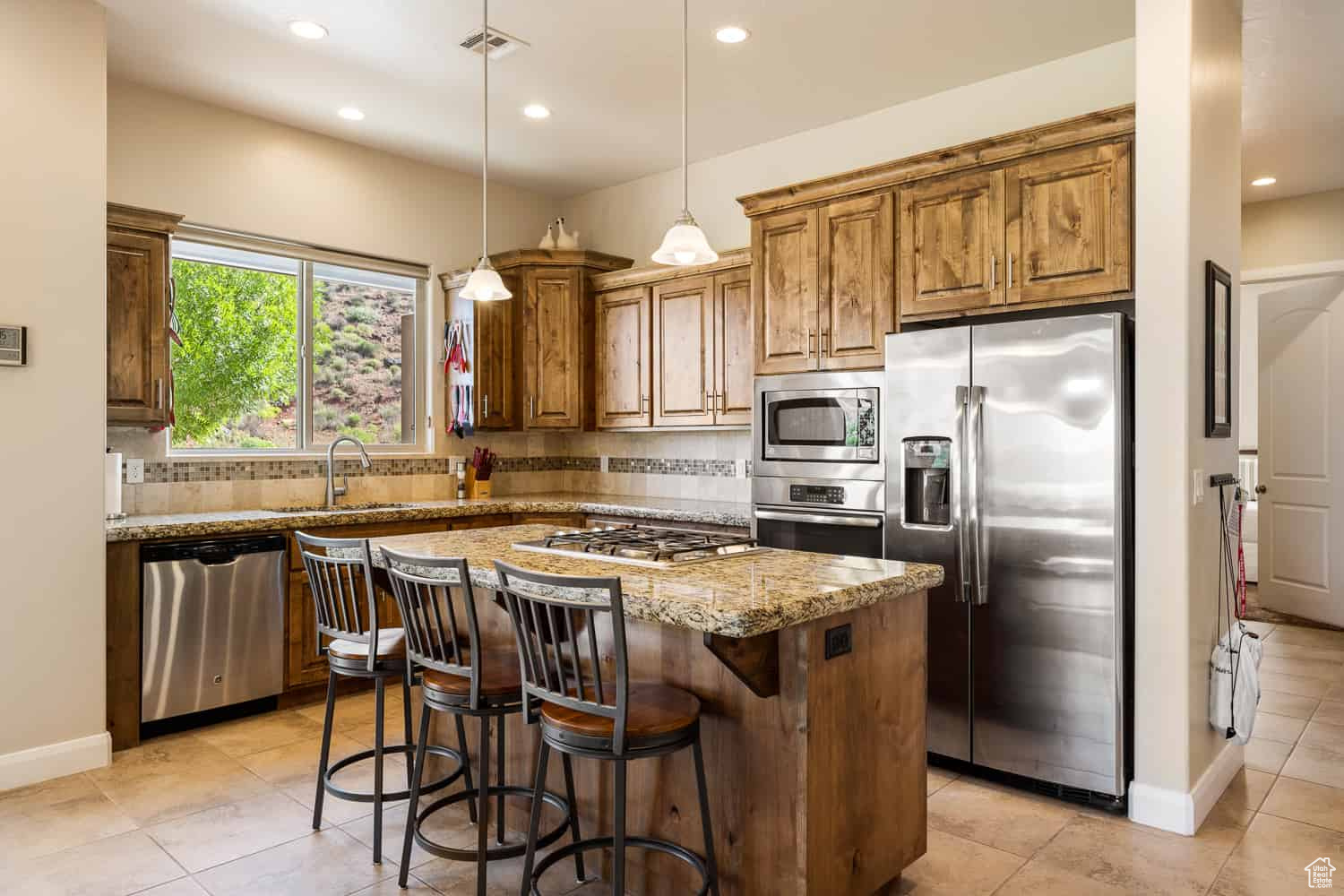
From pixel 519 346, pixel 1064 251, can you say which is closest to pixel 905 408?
pixel 1064 251

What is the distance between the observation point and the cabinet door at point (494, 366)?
5.19 metres

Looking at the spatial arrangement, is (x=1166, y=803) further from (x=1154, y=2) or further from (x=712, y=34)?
(x=712, y=34)

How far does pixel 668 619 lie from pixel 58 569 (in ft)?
9.07

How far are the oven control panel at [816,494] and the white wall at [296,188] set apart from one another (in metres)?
2.56

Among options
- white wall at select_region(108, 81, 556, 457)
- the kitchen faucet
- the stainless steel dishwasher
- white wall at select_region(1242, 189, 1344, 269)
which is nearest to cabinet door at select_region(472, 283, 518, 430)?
white wall at select_region(108, 81, 556, 457)

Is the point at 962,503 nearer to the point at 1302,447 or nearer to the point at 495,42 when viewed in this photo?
the point at 495,42

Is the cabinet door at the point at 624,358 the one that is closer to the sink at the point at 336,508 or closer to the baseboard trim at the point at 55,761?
the sink at the point at 336,508

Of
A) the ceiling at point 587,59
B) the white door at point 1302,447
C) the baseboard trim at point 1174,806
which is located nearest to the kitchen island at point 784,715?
the baseboard trim at point 1174,806

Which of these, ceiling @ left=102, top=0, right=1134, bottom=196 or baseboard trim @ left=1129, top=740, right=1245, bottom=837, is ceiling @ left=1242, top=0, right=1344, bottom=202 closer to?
ceiling @ left=102, top=0, right=1134, bottom=196

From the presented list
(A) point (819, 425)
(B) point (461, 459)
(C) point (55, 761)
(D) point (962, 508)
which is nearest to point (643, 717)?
(D) point (962, 508)

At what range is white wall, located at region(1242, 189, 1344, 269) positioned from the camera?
5812 mm

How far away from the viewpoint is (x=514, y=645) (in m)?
2.71

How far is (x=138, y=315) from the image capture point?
3.74 m

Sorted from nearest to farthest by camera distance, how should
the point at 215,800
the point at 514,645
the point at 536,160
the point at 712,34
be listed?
the point at 514,645 < the point at 215,800 < the point at 712,34 < the point at 536,160
